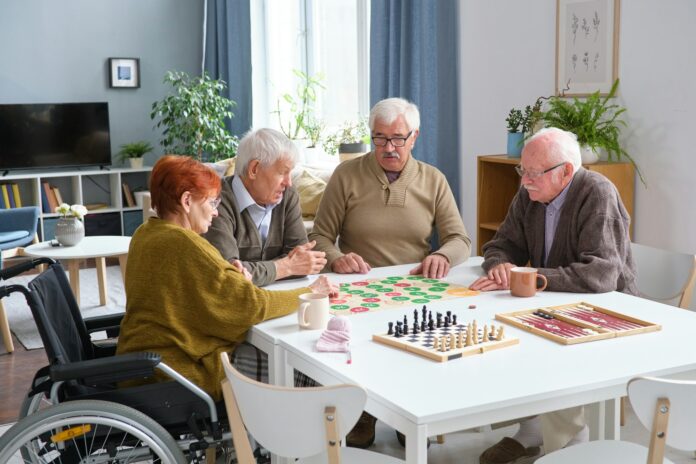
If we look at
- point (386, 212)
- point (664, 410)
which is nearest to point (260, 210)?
point (386, 212)

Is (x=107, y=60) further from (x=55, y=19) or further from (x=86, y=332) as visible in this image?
(x=86, y=332)

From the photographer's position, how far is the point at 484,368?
6.15 feet

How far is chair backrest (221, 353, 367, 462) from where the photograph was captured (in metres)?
1.60

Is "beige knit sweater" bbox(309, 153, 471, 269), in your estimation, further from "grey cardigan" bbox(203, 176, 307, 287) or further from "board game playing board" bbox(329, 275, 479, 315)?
"board game playing board" bbox(329, 275, 479, 315)

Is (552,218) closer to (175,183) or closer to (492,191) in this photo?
(175,183)

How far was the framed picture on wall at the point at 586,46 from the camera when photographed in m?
4.04

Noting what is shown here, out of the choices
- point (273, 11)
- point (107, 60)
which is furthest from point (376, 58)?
point (107, 60)

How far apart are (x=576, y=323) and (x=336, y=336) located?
630 millimetres

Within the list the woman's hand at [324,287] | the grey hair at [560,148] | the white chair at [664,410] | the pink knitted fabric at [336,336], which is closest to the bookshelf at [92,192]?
the woman's hand at [324,287]

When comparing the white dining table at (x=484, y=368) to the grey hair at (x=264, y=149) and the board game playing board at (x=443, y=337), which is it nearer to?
the board game playing board at (x=443, y=337)

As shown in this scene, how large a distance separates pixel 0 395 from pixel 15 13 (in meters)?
4.63

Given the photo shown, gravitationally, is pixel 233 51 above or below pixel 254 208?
above

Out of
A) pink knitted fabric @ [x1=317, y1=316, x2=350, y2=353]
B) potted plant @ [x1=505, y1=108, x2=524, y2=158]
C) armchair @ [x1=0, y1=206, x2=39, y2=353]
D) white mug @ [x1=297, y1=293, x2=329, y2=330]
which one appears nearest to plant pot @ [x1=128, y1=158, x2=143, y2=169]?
armchair @ [x1=0, y1=206, x2=39, y2=353]

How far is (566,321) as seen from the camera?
2.22 metres
